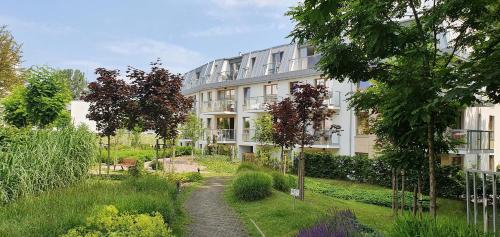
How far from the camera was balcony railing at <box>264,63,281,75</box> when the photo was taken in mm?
34078

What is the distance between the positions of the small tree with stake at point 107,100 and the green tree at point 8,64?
37.0 feet

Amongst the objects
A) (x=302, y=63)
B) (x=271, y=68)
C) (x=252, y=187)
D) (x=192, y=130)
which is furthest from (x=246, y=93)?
(x=252, y=187)

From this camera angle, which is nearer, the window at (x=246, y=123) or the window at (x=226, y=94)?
the window at (x=246, y=123)

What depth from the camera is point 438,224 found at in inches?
158

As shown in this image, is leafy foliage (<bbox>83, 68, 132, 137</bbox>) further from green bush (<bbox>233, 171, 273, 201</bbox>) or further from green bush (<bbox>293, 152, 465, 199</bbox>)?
green bush (<bbox>293, 152, 465, 199</bbox>)

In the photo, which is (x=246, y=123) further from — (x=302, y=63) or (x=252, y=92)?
(x=302, y=63)

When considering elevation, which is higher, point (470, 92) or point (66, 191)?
point (470, 92)

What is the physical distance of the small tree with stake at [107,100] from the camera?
15625mm

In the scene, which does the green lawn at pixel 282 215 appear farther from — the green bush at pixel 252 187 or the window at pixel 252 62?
the window at pixel 252 62

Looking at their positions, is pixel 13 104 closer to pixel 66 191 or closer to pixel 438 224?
pixel 66 191

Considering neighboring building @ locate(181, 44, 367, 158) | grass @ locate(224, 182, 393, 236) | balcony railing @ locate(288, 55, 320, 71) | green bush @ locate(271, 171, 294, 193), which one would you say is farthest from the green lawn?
balcony railing @ locate(288, 55, 320, 71)

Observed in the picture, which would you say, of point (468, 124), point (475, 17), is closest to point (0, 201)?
point (475, 17)

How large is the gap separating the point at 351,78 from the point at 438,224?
3391 mm

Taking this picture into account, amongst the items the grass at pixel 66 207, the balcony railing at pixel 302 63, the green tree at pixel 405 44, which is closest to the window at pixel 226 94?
the balcony railing at pixel 302 63
